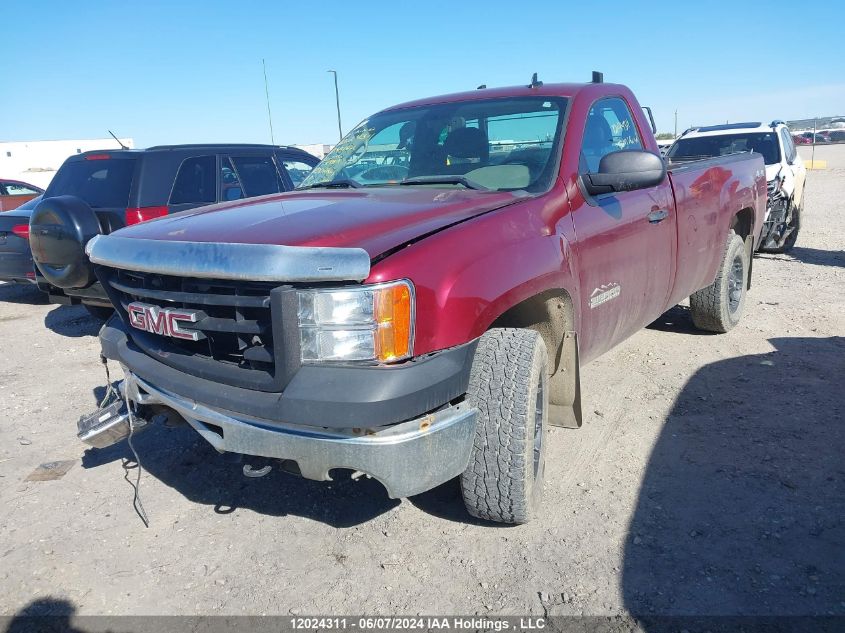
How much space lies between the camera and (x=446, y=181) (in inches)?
128

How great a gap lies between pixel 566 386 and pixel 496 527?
73 cm

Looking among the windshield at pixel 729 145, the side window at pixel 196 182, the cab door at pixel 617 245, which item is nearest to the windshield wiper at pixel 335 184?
the cab door at pixel 617 245

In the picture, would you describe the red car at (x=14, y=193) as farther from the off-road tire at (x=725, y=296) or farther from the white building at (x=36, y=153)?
the white building at (x=36, y=153)

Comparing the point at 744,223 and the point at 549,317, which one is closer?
the point at 549,317

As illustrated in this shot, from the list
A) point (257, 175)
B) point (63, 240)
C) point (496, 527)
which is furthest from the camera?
point (257, 175)

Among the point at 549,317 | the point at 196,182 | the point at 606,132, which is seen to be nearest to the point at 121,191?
the point at 196,182

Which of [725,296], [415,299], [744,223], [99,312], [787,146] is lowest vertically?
[99,312]

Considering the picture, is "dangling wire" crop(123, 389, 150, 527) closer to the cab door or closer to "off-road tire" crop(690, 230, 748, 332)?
the cab door

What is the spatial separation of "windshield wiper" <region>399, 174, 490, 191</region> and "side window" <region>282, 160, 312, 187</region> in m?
3.96

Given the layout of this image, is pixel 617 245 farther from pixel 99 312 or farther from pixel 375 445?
pixel 99 312

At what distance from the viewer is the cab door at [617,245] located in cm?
323

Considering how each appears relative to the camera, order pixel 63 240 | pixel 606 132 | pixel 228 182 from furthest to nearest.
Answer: pixel 228 182
pixel 63 240
pixel 606 132

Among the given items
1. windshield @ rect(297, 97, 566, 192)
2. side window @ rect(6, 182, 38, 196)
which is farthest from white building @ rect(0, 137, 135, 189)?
windshield @ rect(297, 97, 566, 192)

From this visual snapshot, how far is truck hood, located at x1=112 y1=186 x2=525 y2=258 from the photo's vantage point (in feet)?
7.68
